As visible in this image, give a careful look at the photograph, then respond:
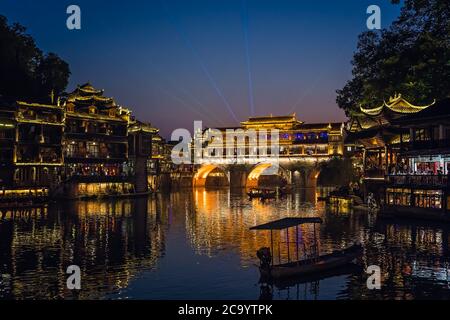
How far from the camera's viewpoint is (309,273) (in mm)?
28031

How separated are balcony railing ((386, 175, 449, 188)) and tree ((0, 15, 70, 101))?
168 feet

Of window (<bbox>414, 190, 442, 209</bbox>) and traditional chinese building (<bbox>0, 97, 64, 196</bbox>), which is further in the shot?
traditional chinese building (<bbox>0, 97, 64, 196</bbox>)

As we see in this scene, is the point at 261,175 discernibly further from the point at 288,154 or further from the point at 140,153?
Answer: the point at 140,153

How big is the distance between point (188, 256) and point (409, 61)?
36.5 m

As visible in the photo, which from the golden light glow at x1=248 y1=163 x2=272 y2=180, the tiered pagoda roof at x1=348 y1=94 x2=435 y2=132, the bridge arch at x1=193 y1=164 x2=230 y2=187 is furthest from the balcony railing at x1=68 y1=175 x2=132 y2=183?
the golden light glow at x1=248 y1=163 x2=272 y2=180

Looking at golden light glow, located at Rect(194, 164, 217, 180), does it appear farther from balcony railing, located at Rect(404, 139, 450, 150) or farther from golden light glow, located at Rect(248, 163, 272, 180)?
balcony railing, located at Rect(404, 139, 450, 150)

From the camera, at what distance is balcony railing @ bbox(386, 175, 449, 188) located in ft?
149

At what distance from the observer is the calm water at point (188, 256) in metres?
25.7

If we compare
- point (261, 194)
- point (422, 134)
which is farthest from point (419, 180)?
point (261, 194)

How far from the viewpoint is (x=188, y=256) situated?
35.0 meters

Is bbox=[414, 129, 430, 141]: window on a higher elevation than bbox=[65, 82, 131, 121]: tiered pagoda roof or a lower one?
lower

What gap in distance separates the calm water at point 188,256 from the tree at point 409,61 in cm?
1486

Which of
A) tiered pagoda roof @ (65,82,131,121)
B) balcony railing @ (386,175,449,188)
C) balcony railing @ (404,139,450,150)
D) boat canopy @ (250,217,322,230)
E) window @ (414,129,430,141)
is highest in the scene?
tiered pagoda roof @ (65,82,131,121)
